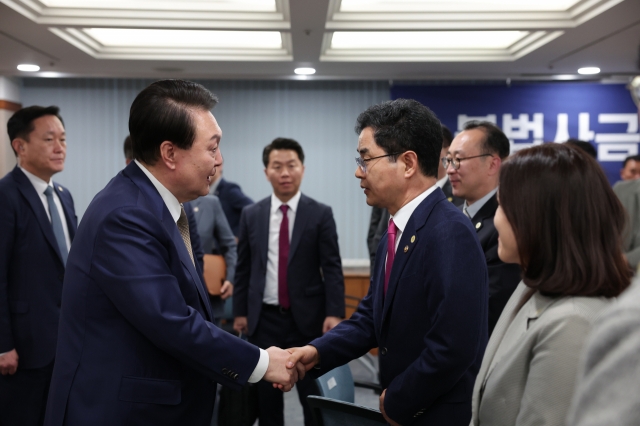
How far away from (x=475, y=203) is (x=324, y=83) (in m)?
3.73

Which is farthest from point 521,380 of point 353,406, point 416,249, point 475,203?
point 475,203

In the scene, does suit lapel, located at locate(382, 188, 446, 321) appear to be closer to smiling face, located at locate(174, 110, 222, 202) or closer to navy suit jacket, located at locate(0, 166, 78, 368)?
smiling face, located at locate(174, 110, 222, 202)

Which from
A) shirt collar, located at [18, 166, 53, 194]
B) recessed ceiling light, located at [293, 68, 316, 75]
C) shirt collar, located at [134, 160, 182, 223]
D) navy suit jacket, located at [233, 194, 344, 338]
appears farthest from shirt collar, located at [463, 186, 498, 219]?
recessed ceiling light, located at [293, 68, 316, 75]

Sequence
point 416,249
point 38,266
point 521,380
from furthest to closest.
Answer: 1. point 38,266
2. point 416,249
3. point 521,380

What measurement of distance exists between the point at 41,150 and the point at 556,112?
491 centimetres

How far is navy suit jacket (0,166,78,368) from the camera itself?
8.78 feet

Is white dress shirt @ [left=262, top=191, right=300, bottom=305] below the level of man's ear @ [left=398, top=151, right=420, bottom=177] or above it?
below

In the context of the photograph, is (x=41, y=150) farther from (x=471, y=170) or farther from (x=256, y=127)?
(x=256, y=127)

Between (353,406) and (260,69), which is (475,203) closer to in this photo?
(353,406)

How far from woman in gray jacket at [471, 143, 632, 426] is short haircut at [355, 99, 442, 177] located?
53 cm

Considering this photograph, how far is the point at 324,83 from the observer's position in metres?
6.23

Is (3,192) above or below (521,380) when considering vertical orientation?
above

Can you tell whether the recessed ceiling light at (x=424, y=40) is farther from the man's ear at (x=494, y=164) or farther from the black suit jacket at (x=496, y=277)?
the black suit jacket at (x=496, y=277)

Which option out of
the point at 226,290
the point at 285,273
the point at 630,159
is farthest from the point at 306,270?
the point at 630,159
